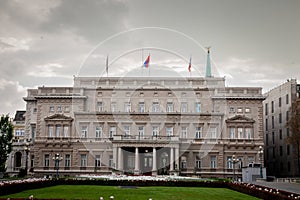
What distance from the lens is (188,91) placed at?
70.2 meters

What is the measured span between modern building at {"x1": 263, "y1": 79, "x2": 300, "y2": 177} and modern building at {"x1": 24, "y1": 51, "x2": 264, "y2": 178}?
5313 millimetres

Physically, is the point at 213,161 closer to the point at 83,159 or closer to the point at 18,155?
the point at 83,159

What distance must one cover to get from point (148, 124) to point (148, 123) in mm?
172

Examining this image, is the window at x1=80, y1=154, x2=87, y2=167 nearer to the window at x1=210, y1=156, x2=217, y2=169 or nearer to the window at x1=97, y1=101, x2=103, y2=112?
the window at x1=97, y1=101, x2=103, y2=112

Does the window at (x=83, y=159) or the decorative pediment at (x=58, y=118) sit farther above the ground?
the decorative pediment at (x=58, y=118)

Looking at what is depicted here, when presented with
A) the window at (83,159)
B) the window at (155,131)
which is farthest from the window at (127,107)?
the window at (83,159)

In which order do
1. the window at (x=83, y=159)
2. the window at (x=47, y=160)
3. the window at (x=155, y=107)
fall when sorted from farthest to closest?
the window at (x=155, y=107)
the window at (x=47, y=160)
the window at (x=83, y=159)

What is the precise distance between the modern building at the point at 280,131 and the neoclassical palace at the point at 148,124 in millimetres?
5359

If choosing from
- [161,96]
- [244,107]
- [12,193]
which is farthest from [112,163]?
[12,193]

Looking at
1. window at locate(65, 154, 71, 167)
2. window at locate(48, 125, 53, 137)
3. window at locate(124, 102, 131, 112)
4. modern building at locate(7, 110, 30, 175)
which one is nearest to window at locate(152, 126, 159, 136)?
window at locate(124, 102, 131, 112)

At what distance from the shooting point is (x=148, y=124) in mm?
68875

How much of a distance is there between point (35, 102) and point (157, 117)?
71.7ft

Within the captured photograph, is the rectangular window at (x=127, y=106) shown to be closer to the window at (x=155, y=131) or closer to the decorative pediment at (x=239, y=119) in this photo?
the window at (x=155, y=131)

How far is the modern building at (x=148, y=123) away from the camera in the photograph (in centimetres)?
6738
